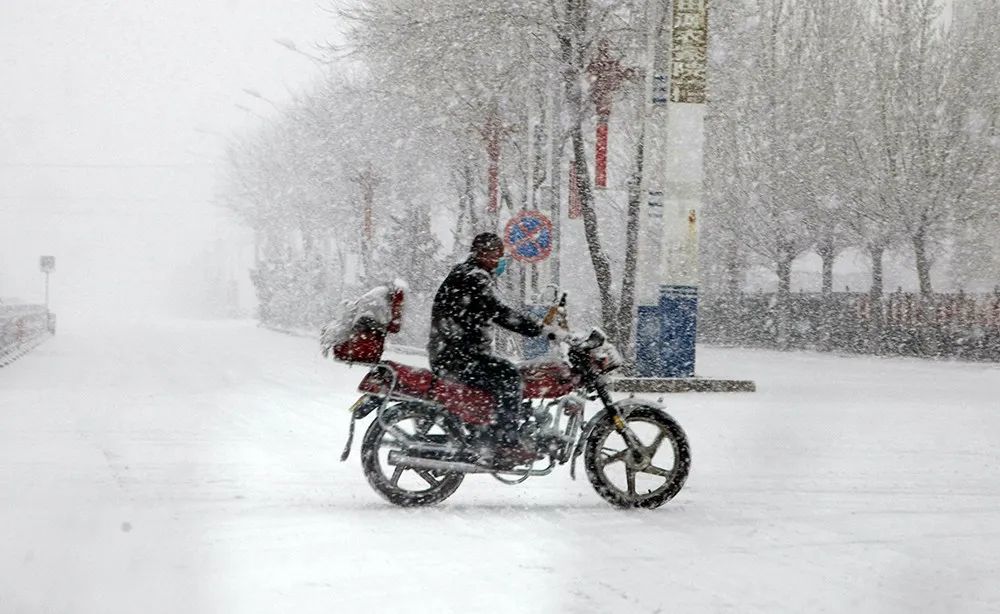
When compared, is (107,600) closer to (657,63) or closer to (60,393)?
(60,393)

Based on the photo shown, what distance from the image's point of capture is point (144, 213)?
552ft

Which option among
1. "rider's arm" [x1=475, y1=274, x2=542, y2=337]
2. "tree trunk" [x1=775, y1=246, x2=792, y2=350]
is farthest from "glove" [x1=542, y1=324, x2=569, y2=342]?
"tree trunk" [x1=775, y1=246, x2=792, y2=350]

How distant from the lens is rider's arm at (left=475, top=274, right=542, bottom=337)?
781 cm

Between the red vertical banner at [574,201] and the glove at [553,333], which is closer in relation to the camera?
the glove at [553,333]

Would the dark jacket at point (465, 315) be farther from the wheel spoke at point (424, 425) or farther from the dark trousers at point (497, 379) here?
the wheel spoke at point (424, 425)

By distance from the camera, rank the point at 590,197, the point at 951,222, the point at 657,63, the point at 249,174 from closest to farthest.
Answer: the point at 657,63
the point at 590,197
the point at 951,222
the point at 249,174

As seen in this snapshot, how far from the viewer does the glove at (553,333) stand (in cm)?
776

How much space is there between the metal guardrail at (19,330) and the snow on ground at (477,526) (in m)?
12.1

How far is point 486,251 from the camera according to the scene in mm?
8094

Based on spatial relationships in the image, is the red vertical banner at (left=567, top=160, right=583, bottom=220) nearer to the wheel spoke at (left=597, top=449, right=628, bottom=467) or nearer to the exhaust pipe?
the wheel spoke at (left=597, top=449, right=628, bottom=467)

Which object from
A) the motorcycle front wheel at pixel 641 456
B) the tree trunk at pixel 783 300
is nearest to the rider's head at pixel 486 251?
the motorcycle front wheel at pixel 641 456

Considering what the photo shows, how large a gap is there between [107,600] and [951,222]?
106 ft

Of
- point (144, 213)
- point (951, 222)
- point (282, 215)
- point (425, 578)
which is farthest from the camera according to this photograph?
point (144, 213)

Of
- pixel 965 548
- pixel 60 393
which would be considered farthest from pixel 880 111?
pixel 965 548
